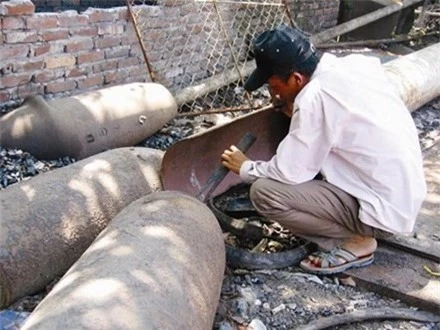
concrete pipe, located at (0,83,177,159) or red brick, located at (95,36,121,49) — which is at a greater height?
red brick, located at (95,36,121,49)

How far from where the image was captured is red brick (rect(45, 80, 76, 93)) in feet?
14.8

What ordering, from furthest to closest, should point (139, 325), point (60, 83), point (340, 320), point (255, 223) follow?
1. point (60, 83)
2. point (255, 223)
3. point (340, 320)
4. point (139, 325)

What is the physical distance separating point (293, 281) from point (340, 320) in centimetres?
40

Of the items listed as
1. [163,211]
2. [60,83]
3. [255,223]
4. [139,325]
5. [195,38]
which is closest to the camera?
[139,325]

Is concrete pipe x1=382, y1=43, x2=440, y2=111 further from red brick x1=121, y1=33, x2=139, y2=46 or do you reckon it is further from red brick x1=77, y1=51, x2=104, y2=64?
red brick x1=77, y1=51, x2=104, y2=64

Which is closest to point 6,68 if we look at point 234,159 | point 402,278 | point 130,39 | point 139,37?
point 139,37

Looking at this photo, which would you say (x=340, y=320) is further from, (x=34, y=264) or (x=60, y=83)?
(x=60, y=83)

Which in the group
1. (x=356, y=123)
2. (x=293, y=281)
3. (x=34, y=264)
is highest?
(x=356, y=123)

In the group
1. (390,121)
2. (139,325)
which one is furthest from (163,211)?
(390,121)

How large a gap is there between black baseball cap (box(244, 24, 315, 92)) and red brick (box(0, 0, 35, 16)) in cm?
207

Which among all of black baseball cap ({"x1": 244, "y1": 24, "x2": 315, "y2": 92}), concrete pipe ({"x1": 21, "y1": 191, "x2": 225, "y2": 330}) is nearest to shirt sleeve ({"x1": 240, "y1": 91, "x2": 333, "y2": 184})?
black baseball cap ({"x1": 244, "y1": 24, "x2": 315, "y2": 92})

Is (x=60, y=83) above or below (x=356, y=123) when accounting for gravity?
below

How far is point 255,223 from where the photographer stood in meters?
3.52

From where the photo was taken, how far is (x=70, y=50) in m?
4.60
